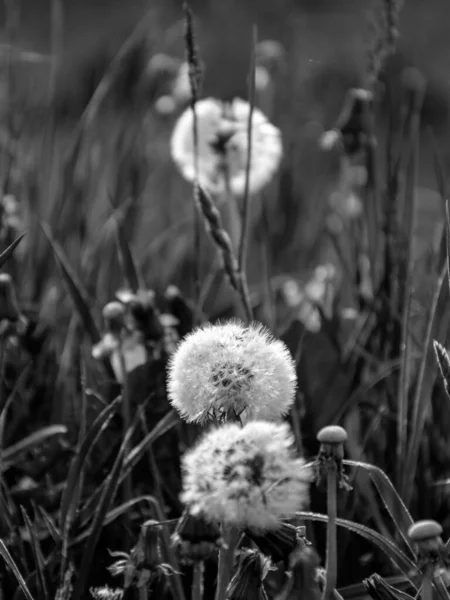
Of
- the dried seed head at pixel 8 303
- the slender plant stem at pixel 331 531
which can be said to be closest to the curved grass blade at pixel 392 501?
the slender plant stem at pixel 331 531

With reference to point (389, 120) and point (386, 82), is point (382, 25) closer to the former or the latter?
point (389, 120)

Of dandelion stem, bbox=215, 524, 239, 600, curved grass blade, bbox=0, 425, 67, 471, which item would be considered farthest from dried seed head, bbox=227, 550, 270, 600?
curved grass blade, bbox=0, 425, 67, 471

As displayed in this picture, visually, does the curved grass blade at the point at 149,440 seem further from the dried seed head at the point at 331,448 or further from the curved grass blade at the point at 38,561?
the dried seed head at the point at 331,448

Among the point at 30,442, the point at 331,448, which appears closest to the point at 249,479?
the point at 331,448

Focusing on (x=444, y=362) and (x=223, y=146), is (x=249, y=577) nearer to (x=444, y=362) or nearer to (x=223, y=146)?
(x=444, y=362)

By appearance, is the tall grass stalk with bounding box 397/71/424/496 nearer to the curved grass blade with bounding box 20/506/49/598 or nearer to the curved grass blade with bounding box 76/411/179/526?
the curved grass blade with bounding box 76/411/179/526

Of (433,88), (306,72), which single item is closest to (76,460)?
(306,72)
